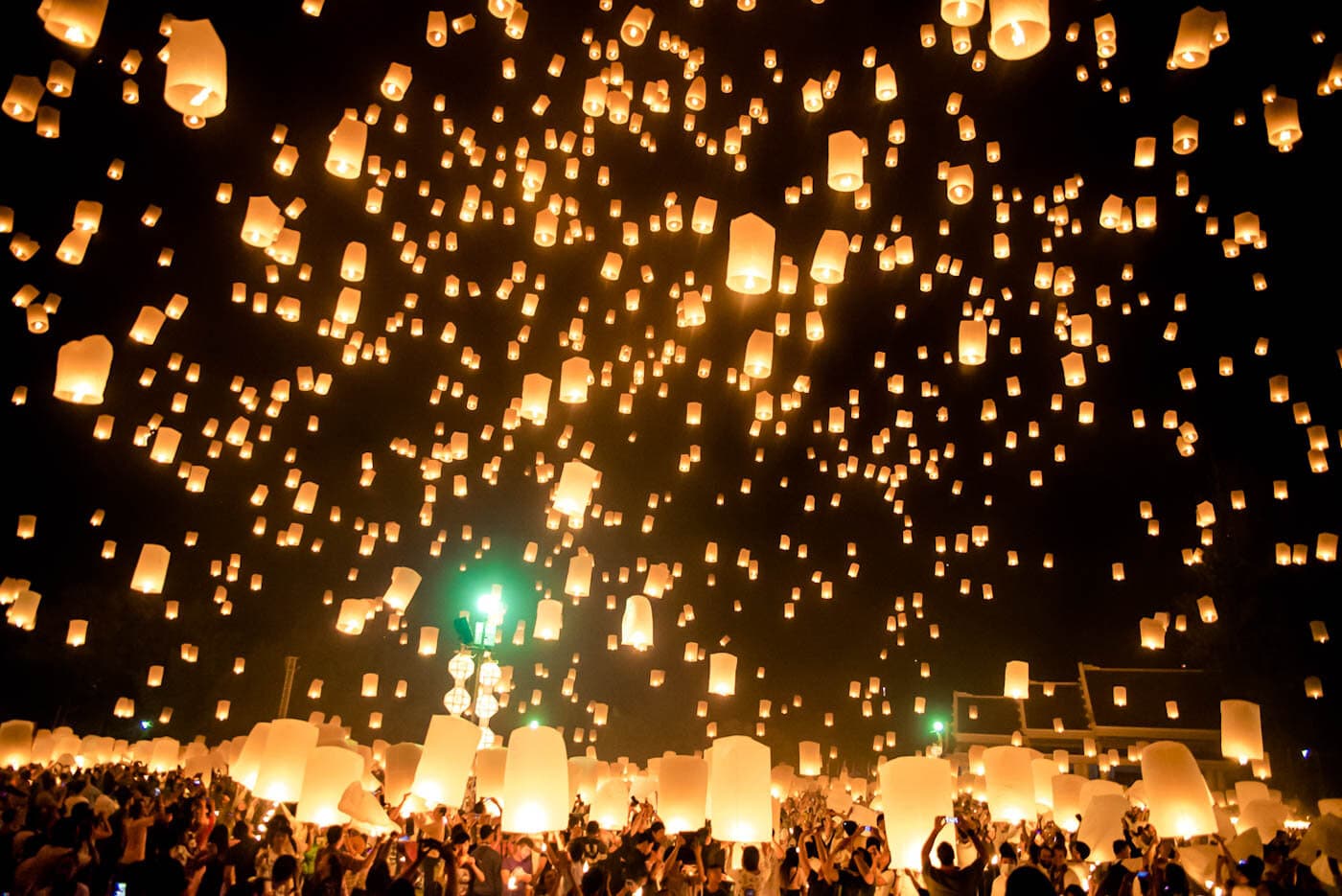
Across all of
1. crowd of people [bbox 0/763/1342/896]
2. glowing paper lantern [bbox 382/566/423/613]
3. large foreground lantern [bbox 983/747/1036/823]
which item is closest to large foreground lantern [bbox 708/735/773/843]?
crowd of people [bbox 0/763/1342/896]

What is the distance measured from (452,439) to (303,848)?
252 inches

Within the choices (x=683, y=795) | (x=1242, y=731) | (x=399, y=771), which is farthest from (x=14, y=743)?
(x=1242, y=731)

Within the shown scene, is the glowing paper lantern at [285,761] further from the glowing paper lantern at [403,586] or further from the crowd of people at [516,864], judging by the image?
the glowing paper lantern at [403,586]

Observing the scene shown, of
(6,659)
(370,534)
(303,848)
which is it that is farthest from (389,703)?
(303,848)

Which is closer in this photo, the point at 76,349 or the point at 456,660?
the point at 76,349

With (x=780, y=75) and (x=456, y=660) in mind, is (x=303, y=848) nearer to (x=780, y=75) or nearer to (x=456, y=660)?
(x=456, y=660)

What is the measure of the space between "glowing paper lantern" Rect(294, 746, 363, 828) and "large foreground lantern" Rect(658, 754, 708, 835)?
2.04m

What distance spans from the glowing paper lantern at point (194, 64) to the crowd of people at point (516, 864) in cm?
366

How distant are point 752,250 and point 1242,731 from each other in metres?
7.61

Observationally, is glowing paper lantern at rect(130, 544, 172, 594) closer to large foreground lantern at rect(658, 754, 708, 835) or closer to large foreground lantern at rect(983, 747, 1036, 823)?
large foreground lantern at rect(658, 754, 708, 835)

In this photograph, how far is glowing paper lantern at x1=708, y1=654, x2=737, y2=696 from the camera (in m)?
12.0

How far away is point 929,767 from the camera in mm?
5746

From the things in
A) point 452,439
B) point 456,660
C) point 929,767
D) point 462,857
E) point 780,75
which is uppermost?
point 780,75

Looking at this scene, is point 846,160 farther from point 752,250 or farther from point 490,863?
point 490,863
